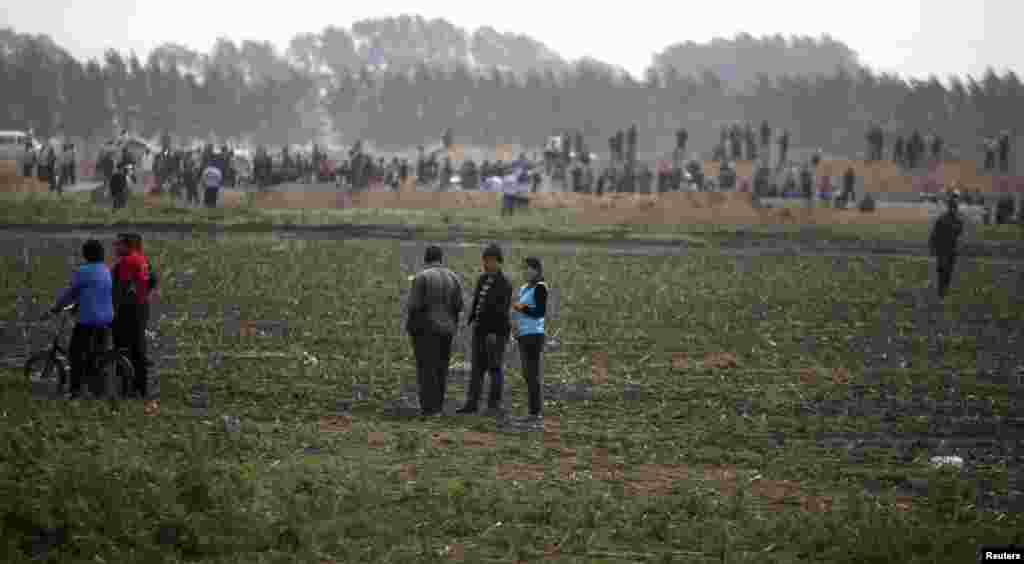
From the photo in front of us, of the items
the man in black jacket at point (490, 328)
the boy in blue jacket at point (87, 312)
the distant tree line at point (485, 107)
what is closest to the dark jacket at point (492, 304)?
the man in black jacket at point (490, 328)

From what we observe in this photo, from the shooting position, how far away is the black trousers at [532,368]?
1795cm

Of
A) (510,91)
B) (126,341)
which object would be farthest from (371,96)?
(126,341)

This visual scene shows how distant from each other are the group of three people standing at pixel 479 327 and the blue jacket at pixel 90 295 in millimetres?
3145

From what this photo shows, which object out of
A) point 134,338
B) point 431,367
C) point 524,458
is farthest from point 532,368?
point 134,338

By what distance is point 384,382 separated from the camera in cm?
2036

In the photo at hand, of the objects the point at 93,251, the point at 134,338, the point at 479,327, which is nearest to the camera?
the point at 93,251

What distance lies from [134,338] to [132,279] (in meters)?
0.64

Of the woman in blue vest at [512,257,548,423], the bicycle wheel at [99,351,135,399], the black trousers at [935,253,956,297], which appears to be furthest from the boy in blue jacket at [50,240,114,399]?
the black trousers at [935,253,956,297]

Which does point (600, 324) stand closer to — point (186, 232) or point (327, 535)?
point (327, 535)

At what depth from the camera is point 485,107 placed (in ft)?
458

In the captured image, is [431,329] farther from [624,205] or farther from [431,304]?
[624,205]

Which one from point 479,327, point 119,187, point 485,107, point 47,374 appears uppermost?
point 485,107

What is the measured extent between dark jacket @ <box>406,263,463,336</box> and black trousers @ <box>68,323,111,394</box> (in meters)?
3.21

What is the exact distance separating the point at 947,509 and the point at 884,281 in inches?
987
